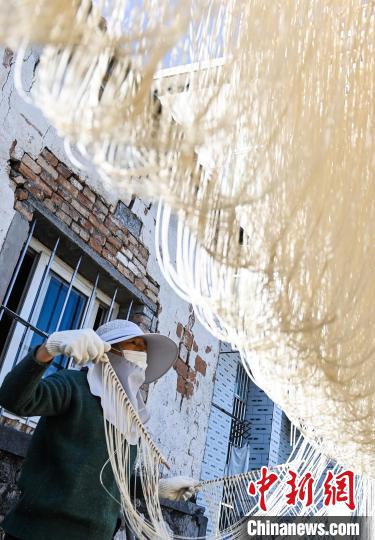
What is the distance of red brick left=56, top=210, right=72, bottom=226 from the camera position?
10.7 ft

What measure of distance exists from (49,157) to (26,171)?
0.73ft

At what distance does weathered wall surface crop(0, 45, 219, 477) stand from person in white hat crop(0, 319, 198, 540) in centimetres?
115

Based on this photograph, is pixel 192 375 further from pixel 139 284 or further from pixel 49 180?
pixel 49 180

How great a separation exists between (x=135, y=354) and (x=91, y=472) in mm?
441

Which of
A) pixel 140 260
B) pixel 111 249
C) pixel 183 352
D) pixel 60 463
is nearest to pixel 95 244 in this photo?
pixel 111 249

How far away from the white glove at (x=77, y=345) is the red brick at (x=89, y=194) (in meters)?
1.80

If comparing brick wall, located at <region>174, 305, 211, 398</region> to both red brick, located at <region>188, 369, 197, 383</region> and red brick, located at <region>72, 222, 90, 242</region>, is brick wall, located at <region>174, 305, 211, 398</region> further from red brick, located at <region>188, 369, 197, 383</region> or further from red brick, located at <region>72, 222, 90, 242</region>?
red brick, located at <region>72, 222, 90, 242</region>

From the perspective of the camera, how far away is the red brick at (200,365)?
14.9 ft

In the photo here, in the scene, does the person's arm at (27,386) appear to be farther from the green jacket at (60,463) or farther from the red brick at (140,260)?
the red brick at (140,260)

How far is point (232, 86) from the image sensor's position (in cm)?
100

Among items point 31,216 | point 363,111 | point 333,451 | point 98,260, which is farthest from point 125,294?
point 363,111

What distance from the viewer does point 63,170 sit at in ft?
11.0

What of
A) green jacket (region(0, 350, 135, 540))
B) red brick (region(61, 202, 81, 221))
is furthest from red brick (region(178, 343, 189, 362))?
green jacket (region(0, 350, 135, 540))

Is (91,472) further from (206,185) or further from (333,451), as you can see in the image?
(206,185)
